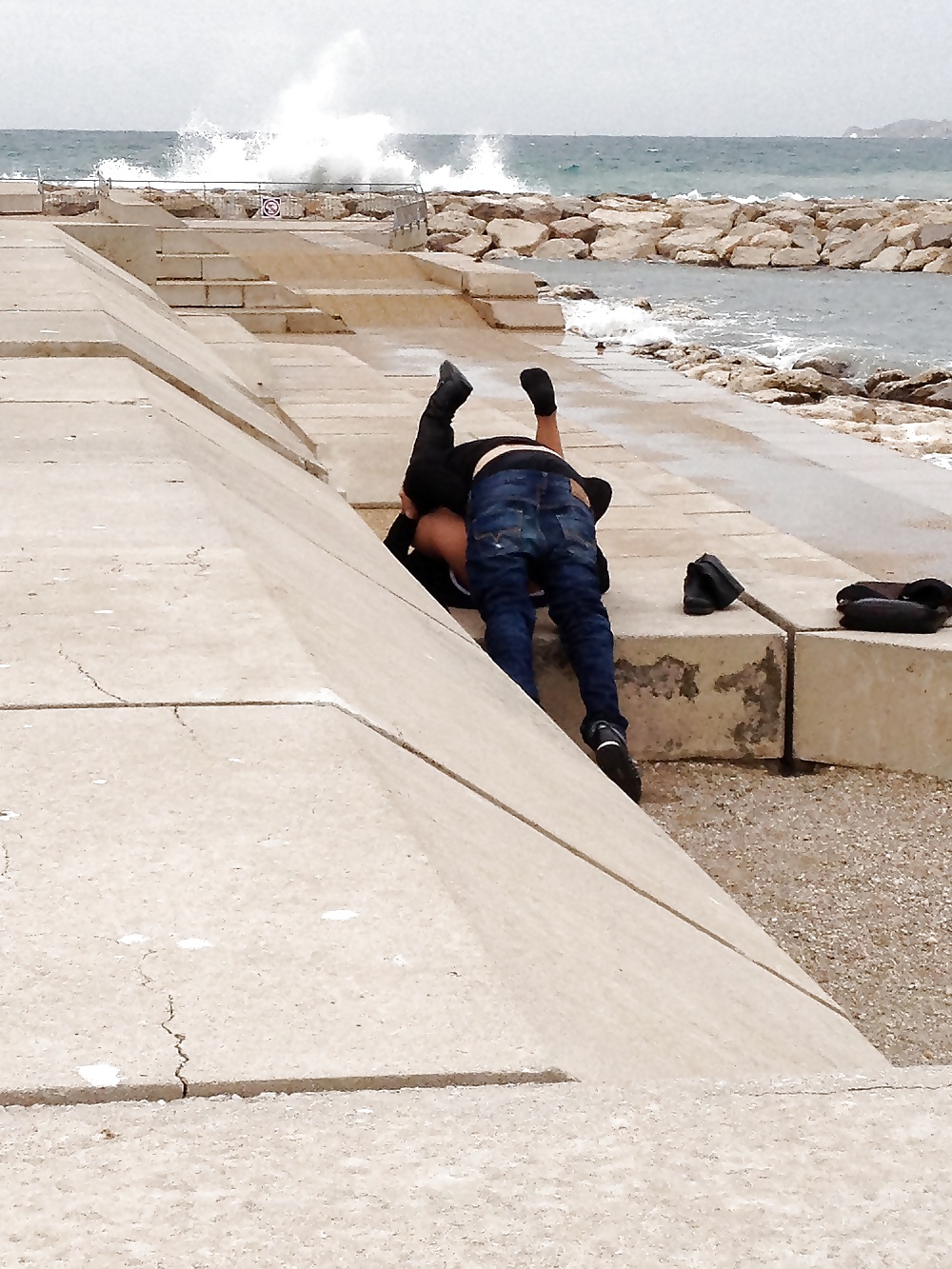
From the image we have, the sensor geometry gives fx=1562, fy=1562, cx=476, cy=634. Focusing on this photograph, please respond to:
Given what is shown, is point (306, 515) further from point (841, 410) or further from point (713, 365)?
point (713, 365)

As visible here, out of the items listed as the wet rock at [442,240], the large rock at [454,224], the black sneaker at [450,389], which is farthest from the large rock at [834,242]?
the black sneaker at [450,389]

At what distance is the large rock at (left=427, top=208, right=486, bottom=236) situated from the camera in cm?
3722

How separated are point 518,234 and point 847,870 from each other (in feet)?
120

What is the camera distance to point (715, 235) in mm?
42688

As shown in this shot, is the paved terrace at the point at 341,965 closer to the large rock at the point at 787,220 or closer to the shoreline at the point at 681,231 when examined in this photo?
the shoreline at the point at 681,231

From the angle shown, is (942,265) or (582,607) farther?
(942,265)

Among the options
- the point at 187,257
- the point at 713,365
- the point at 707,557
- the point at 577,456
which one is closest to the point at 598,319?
the point at 713,365

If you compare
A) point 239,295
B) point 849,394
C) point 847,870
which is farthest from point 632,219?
point 847,870

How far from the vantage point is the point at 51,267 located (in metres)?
6.68

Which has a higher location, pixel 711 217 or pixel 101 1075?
pixel 711 217

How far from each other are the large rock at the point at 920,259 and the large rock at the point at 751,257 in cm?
357

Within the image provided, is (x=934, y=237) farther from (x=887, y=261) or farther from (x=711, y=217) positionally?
(x=711, y=217)

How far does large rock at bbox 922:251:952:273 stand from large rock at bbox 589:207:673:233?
8657 mm

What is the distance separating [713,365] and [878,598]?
11.6 meters
